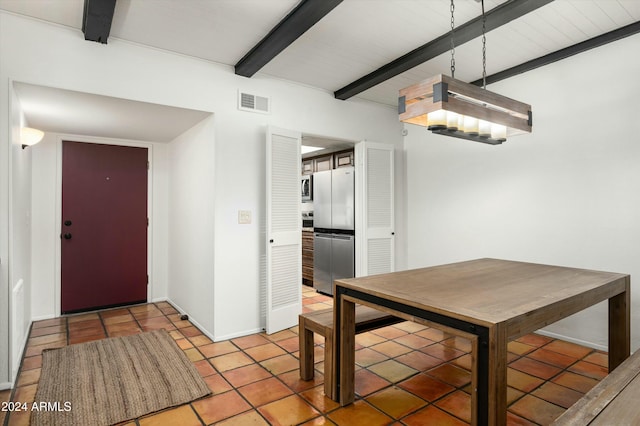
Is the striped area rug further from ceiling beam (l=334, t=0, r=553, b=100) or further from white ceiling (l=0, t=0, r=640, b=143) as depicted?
ceiling beam (l=334, t=0, r=553, b=100)

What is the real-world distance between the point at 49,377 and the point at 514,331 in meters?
3.03

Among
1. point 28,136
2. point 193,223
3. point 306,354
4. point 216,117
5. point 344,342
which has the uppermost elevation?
point 216,117

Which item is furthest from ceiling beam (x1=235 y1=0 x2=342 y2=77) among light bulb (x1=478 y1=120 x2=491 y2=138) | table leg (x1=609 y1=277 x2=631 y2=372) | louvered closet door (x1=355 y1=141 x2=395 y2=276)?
table leg (x1=609 y1=277 x2=631 y2=372)

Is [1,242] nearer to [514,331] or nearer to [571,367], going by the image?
[514,331]

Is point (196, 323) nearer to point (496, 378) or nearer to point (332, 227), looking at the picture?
point (332, 227)

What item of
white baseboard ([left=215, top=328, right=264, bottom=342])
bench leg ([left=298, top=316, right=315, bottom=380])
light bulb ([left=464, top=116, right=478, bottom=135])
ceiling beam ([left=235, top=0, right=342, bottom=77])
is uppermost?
ceiling beam ([left=235, top=0, right=342, bottom=77])

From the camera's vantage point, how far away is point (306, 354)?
2.56 metres

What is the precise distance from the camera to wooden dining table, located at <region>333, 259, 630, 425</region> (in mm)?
1430

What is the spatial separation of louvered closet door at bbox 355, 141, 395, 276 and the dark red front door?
2.74 metres

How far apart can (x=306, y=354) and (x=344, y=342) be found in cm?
49

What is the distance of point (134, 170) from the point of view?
4.51 m

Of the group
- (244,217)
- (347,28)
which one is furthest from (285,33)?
(244,217)

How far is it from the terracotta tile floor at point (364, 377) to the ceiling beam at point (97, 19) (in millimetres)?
2514

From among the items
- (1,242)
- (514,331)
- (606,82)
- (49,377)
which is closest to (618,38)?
(606,82)
